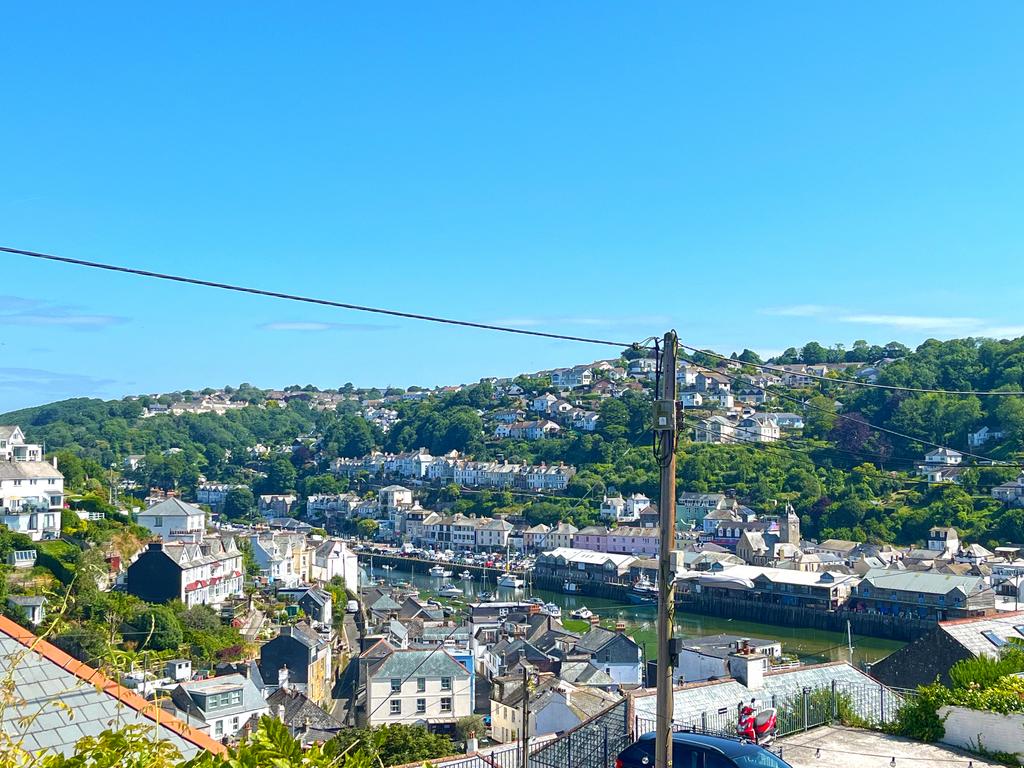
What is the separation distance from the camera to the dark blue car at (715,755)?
195 inches

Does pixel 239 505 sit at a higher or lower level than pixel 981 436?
lower

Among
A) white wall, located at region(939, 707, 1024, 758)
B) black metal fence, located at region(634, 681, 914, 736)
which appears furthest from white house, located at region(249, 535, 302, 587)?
white wall, located at region(939, 707, 1024, 758)

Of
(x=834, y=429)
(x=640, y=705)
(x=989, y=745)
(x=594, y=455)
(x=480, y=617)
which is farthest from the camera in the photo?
(x=594, y=455)

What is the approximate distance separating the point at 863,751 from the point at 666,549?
8.91 ft

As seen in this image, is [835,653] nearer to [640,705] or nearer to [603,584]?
[603,584]

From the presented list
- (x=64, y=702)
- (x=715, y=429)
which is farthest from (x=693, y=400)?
(x=64, y=702)

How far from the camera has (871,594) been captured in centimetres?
3694

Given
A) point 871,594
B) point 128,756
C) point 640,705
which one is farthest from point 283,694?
point 871,594

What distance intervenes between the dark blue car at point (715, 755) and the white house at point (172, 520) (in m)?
32.6

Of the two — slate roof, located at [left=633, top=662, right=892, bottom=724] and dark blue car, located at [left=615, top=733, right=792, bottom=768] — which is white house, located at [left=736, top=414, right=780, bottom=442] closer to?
slate roof, located at [left=633, top=662, right=892, bottom=724]

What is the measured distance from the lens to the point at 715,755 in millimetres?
4973

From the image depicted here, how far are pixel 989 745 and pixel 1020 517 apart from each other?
44.4m

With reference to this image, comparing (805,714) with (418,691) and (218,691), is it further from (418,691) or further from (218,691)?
(218,691)

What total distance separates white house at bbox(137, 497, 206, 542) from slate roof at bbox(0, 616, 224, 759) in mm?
33573
